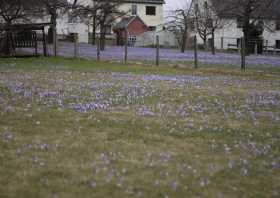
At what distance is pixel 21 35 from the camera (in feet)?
93.0

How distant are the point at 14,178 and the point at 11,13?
30216 millimetres

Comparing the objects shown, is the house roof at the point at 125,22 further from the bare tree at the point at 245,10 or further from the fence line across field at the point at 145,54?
the bare tree at the point at 245,10

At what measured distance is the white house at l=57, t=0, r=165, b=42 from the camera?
7306cm

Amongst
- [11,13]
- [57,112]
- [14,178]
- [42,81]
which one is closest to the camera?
[14,178]

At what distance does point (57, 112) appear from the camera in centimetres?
873

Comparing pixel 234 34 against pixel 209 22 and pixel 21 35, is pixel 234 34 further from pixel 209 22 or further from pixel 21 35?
pixel 21 35

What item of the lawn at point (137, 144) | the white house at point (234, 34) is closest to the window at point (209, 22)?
the white house at point (234, 34)

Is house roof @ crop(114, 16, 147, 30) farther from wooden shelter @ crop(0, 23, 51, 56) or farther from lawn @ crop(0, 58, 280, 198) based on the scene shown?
lawn @ crop(0, 58, 280, 198)

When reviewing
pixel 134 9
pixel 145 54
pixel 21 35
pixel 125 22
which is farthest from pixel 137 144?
pixel 134 9

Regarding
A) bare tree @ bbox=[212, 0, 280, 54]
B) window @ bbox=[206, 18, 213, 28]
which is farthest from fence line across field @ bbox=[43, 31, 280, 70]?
window @ bbox=[206, 18, 213, 28]

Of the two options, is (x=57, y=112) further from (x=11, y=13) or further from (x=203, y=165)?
(x=11, y=13)

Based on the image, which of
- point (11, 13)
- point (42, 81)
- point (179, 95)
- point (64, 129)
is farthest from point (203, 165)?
point (11, 13)

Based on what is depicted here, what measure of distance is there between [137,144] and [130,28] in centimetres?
6350

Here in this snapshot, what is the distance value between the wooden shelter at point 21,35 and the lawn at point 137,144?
54.3 ft
